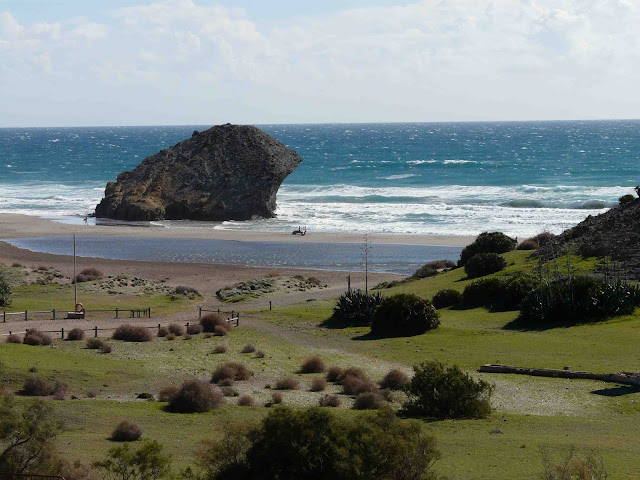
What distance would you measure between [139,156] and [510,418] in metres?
158

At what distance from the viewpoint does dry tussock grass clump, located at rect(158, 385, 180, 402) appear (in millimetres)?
23981

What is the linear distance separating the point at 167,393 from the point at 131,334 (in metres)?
10.9

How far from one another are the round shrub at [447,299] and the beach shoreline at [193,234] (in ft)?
85.4

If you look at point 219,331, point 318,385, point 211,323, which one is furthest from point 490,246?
point 318,385

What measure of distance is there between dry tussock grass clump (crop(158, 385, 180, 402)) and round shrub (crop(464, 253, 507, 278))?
23639mm

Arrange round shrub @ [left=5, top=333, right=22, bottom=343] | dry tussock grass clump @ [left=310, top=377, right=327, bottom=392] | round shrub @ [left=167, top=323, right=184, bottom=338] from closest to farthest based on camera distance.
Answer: dry tussock grass clump @ [left=310, top=377, right=327, bottom=392]
round shrub @ [left=5, top=333, right=22, bottom=343]
round shrub @ [left=167, top=323, right=184, bottom=338]

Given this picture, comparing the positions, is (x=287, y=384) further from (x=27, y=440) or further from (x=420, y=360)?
(x=27, y=440)

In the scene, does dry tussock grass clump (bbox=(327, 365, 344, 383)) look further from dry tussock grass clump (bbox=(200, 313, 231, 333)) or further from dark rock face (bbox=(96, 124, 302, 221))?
dark rock face (bbox=(96, 124, 302, 221))

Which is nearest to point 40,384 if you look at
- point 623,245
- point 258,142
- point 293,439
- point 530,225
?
point 293,439

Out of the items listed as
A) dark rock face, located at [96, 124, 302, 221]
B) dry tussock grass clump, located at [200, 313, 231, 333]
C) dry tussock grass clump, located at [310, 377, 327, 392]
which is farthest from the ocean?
dry tussock grass clump, located at [310, 377, 327, 392]

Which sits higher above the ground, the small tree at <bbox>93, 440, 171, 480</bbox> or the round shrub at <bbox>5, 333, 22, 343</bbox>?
the small tree at <bbox>93, 440, 171, 480</bbox>

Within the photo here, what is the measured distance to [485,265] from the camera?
1769 inches

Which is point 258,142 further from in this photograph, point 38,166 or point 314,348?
point 38,166

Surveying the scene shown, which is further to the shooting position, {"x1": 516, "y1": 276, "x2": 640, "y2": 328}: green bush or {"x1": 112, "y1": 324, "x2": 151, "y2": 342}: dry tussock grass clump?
{"x1": 516, "y1": 276, "x2": 640, "y2": 328}: green bush
